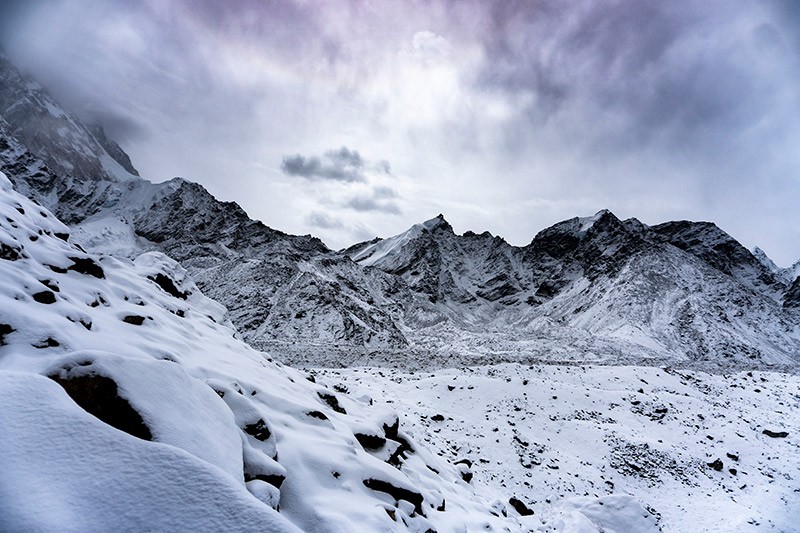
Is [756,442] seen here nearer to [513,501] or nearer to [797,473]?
[797,473]

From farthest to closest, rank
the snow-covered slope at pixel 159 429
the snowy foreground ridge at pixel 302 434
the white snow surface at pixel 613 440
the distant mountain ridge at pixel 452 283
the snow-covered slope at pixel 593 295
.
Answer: the snow-covered slope at pixel 593 295
the distant mountain ridge at pixel 452 283
the white snow surface at pixel 613 440
the snowy foreground ridge at pixel 302 434
the snow-covered slope at pixel 159 429

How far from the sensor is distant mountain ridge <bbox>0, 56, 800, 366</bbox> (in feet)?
189

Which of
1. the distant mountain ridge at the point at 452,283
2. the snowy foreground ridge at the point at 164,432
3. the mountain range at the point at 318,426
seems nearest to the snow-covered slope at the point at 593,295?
the distant mountain ridge at the point at 452,283

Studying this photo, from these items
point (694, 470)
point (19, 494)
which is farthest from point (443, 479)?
point (694, 470)

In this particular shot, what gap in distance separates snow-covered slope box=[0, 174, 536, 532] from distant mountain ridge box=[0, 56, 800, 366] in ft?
66.5

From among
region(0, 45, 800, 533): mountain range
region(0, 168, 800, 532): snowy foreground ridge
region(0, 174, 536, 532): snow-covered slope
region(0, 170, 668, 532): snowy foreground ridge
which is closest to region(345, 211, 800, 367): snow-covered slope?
region(0, 45, 800, 533): mountain range

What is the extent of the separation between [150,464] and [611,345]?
65.6m

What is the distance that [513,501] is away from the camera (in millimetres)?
12750

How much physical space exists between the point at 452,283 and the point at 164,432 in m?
129

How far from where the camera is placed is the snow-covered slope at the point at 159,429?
9.85 ft

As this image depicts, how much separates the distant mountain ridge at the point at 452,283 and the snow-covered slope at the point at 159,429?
2027 centimetres

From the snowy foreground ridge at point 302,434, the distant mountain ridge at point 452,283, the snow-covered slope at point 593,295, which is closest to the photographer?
the snowy foreground ridge at point 302,434

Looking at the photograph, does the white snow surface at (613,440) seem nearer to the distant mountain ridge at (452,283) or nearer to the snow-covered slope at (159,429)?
the snow-covered slope at (159,429)

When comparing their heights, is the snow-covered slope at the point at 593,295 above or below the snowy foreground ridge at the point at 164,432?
above
